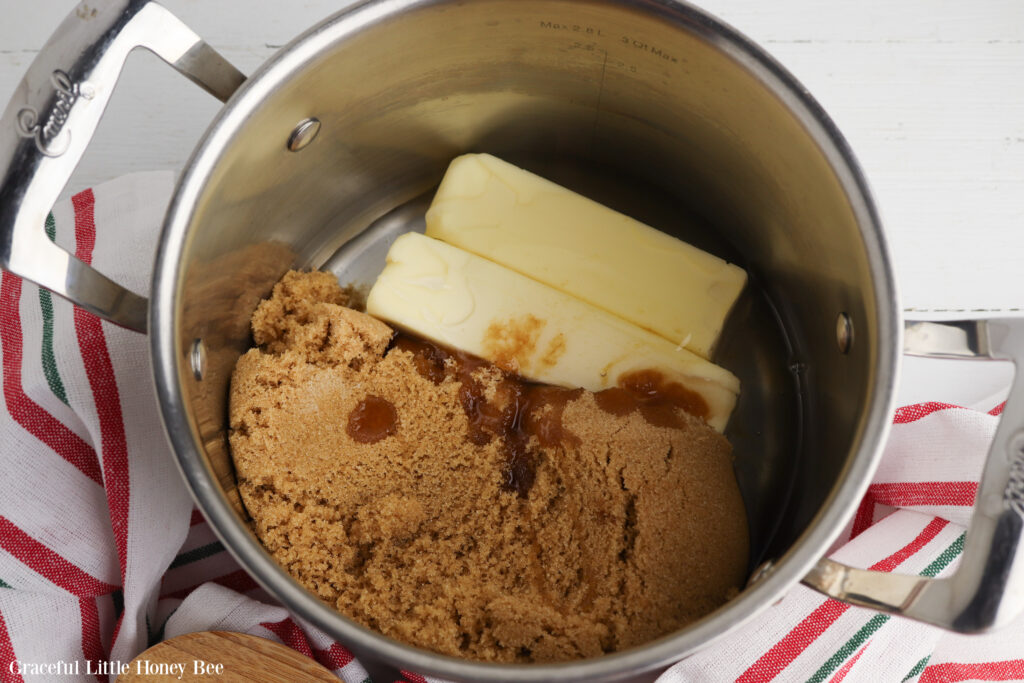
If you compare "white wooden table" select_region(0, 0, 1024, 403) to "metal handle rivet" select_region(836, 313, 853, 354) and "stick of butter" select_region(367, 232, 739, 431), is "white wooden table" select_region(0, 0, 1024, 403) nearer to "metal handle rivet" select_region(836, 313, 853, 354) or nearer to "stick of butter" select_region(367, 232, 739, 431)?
"metal handle rivet" select_region(836, 313, 853, 354)

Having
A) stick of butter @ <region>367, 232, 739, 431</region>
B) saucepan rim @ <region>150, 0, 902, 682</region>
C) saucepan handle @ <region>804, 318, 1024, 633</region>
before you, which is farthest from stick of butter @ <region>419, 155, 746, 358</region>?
saucepan handle @ <region>804, 318, 1024, 633</region>

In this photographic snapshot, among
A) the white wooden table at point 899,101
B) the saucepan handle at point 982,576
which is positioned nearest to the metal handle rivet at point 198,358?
the white wooden table at point 899,101

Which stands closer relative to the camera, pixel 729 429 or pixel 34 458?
pixel 34 458

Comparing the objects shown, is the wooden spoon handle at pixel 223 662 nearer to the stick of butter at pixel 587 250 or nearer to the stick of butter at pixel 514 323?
the stick of butter at pixel 514 323

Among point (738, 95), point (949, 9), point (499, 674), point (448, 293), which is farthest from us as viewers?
point (949, 9)

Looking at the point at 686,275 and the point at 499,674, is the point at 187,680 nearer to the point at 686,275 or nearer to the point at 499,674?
the point at 499,674

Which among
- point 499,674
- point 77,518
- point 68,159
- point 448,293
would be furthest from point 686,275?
point 77,518
